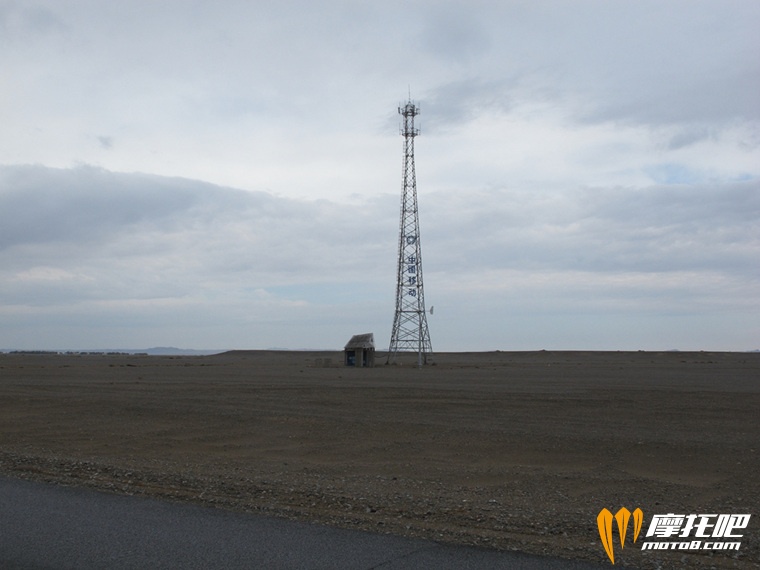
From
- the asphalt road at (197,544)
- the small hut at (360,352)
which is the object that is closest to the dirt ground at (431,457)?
the asphalt road at (197,544)

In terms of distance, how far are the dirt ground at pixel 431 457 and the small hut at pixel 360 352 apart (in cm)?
3082

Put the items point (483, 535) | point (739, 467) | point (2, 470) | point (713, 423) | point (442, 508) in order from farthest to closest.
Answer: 1. point (713, 423)
2. point (739, 467)
3. point (2, 470)
4. point (442, 508)
5. point (483, 535)

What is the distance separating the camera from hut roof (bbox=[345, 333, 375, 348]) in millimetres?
57688

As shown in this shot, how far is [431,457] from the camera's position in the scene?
1376 cm

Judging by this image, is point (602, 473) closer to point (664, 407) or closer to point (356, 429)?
point (356, 429)

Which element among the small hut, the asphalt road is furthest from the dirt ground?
the small hut

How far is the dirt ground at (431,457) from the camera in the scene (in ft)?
27.9

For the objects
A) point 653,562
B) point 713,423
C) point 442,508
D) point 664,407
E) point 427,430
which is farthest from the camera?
point 664,407

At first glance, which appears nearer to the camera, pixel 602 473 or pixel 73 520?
pixel 73 520

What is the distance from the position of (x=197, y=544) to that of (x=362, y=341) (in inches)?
2018

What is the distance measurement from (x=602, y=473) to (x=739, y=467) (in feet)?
8.56

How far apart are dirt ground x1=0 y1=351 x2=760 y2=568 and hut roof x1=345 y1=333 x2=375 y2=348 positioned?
31156 mm

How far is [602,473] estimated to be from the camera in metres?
12.1

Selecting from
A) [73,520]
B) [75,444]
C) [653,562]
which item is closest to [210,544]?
[73,520]
